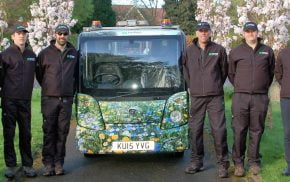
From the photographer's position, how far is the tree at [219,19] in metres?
18.7

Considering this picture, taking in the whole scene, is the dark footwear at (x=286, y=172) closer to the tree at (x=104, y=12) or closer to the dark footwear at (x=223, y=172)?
the dark footwear at (x=223, y=172)

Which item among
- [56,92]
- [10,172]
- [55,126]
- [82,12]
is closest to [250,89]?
[56,92]

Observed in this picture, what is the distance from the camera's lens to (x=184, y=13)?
52.9m

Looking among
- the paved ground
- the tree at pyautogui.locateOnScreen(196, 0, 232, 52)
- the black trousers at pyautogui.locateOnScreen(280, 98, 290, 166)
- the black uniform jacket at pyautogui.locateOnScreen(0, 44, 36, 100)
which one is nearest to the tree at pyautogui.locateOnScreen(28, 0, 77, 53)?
the tree at pyautogui.locateOnScreen(196, 0, 232, 52)

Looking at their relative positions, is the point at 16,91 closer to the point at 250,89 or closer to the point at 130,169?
the point at 130,169

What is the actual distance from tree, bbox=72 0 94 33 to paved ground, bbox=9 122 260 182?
42899mm

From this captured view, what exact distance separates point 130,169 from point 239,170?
1819 millimetres

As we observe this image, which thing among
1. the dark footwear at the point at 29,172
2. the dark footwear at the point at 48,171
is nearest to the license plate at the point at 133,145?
the dark footwear at the point at 48,171

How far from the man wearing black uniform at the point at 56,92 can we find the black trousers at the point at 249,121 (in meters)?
2.54

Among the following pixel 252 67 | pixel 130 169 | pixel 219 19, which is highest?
pixel 219 19

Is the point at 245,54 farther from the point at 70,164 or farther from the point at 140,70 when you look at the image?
the point at 70,164

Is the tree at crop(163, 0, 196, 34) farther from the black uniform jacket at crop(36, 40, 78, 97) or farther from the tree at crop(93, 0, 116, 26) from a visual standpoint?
the black uniform jacket at crop(36, 40, 78, 97)

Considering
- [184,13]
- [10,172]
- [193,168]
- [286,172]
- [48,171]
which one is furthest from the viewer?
[184,13]

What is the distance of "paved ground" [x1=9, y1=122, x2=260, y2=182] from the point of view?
766 cm
